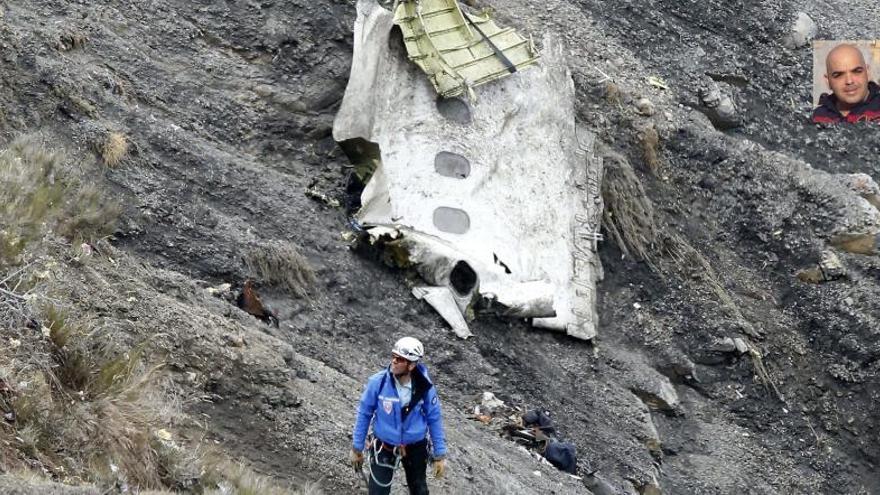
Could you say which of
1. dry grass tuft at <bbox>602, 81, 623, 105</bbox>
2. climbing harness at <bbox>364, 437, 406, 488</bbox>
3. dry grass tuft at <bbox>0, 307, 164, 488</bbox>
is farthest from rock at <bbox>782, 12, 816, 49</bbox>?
dry grass tuft at <bbox>0, 307, 164, 488</bbox>

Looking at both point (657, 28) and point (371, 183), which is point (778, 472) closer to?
point (371, 183)

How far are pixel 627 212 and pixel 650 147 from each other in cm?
141

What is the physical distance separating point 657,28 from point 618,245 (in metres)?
5.17

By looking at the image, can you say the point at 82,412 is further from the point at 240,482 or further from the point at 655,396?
the point at 655,396

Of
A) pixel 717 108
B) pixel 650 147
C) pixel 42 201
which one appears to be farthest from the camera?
pixel 717 108

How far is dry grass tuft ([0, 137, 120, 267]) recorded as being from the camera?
29.2 feet

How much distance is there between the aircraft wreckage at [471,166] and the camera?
14039 millimetres

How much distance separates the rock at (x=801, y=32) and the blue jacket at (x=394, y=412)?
49.2ft

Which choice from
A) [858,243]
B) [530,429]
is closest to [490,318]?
[530,429]

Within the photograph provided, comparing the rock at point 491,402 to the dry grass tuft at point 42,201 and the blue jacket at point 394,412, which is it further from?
the blue jacket at point 394,412

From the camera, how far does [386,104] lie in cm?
1537

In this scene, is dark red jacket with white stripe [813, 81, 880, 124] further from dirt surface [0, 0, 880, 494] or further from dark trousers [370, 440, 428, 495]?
dark trousers [370, 440, 428, 495]

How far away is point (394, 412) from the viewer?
24.8 ft

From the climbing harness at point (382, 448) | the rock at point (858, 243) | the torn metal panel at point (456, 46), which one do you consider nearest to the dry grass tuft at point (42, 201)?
the climbing harness at point (382, 448)
